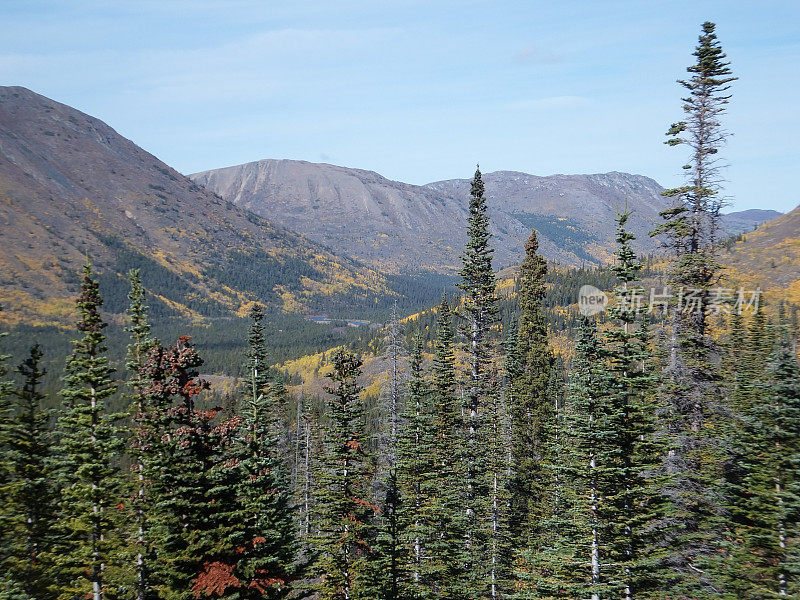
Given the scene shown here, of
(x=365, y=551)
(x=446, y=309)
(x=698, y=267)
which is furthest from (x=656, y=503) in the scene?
(x=446, y=309)

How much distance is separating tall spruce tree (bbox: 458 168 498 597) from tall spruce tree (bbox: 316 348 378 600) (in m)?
8.60

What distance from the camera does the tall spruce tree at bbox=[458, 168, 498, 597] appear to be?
33.9 metres

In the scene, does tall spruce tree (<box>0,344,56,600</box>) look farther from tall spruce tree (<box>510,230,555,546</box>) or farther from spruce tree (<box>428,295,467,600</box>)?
tall spruce tree (<box>510,230,555,546</box>)

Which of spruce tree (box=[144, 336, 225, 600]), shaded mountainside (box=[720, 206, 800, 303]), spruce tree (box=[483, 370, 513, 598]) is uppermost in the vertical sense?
shaded mountainside (box=[720, 206, 800, 303])

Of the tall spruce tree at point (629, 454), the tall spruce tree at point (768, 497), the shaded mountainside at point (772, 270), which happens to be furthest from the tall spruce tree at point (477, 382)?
the shaded mountainside at point (772, 270)

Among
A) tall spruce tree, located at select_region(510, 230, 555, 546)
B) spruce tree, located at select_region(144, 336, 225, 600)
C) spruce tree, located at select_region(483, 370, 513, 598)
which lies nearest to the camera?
spruce tree, located at select_region(144, 336, 225, 600)

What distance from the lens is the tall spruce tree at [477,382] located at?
33.9 m

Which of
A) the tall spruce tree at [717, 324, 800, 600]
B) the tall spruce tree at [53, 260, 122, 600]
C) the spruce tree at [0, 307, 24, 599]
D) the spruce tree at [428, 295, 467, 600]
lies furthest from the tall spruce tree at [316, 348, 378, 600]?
the tall spruce tree at [717, 324, 800, 600]

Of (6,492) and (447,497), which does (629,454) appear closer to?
(447,497)

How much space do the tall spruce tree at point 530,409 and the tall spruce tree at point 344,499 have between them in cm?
2089

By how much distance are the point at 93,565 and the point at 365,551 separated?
1288 centimetres

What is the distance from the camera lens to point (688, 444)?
892 inches

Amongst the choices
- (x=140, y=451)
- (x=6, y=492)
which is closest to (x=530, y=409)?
(x=140, y=451)

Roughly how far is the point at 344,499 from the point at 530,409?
3180cm
